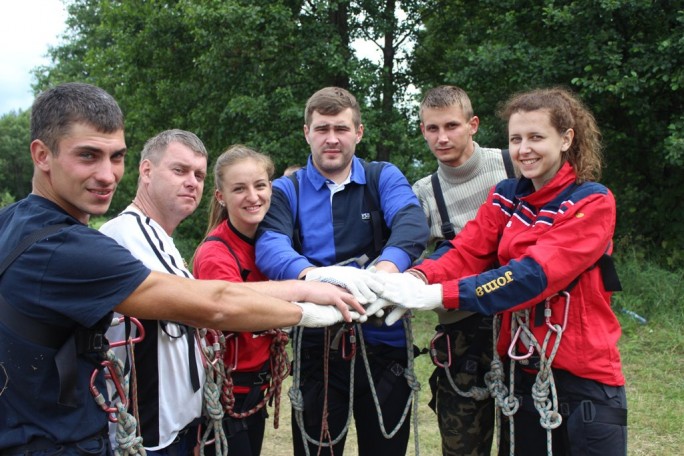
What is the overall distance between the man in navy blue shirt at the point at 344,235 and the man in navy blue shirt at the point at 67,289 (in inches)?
44.3

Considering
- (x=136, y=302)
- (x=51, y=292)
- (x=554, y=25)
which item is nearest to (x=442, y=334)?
(x=136, y=302)

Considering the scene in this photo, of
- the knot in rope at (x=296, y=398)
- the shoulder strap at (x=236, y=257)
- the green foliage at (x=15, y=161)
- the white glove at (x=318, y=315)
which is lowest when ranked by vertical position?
the knot in rope at (x=296, y=398)

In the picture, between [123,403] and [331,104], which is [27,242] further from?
[331,104]

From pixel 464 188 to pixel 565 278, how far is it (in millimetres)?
1041

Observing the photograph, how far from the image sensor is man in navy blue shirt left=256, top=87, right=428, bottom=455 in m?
3.51

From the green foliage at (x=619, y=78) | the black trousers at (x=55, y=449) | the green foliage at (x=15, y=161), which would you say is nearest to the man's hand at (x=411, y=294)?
the black trousers at (x=55, y=449)

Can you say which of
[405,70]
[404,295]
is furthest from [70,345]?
[405,70]

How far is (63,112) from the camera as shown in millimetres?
2279

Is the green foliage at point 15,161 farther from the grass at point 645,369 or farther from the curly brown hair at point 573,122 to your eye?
the curly brown hair at point 573,122

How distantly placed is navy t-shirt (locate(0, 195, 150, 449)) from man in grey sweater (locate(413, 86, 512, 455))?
5.93 ft

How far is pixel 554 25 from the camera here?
438 inches

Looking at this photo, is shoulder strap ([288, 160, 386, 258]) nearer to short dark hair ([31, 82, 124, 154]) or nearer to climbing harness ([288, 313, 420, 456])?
climbing harness ([288, 313, 420, 456])

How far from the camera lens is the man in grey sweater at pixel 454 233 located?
3.59 meters

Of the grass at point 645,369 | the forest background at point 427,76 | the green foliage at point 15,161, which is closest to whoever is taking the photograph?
the grass at point 645,369
